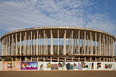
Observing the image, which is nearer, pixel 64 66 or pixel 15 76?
pixel 15 76

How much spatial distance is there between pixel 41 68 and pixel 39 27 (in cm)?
1393

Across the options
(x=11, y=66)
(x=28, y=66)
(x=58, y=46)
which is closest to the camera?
(x=11, y=66)

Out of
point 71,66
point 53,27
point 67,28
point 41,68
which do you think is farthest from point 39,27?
point 71,66

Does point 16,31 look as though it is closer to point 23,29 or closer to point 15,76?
point 23,29

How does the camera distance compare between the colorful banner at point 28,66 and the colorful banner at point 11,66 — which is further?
the colorful banner at point 28,66

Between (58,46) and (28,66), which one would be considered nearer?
(28,66)

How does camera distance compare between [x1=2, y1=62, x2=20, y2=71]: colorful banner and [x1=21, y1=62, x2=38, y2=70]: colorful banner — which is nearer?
[x1=2, y1=62, x2=20, y2=71]: colorful banner

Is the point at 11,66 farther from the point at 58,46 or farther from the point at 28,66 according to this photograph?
the point at 58,46

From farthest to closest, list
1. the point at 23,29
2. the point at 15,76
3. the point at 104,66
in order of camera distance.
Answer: the point at 23,29, the point at 104,66, the point at 15,76

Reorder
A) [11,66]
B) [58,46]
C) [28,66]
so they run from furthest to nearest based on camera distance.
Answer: [58,46] < [28,66] < [11,66]

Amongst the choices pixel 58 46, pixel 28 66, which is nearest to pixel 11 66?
pixel 28 66

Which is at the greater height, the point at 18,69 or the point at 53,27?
the point at 53,27

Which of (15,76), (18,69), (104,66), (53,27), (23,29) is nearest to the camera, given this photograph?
(15,76)

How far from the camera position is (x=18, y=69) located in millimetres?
22781
